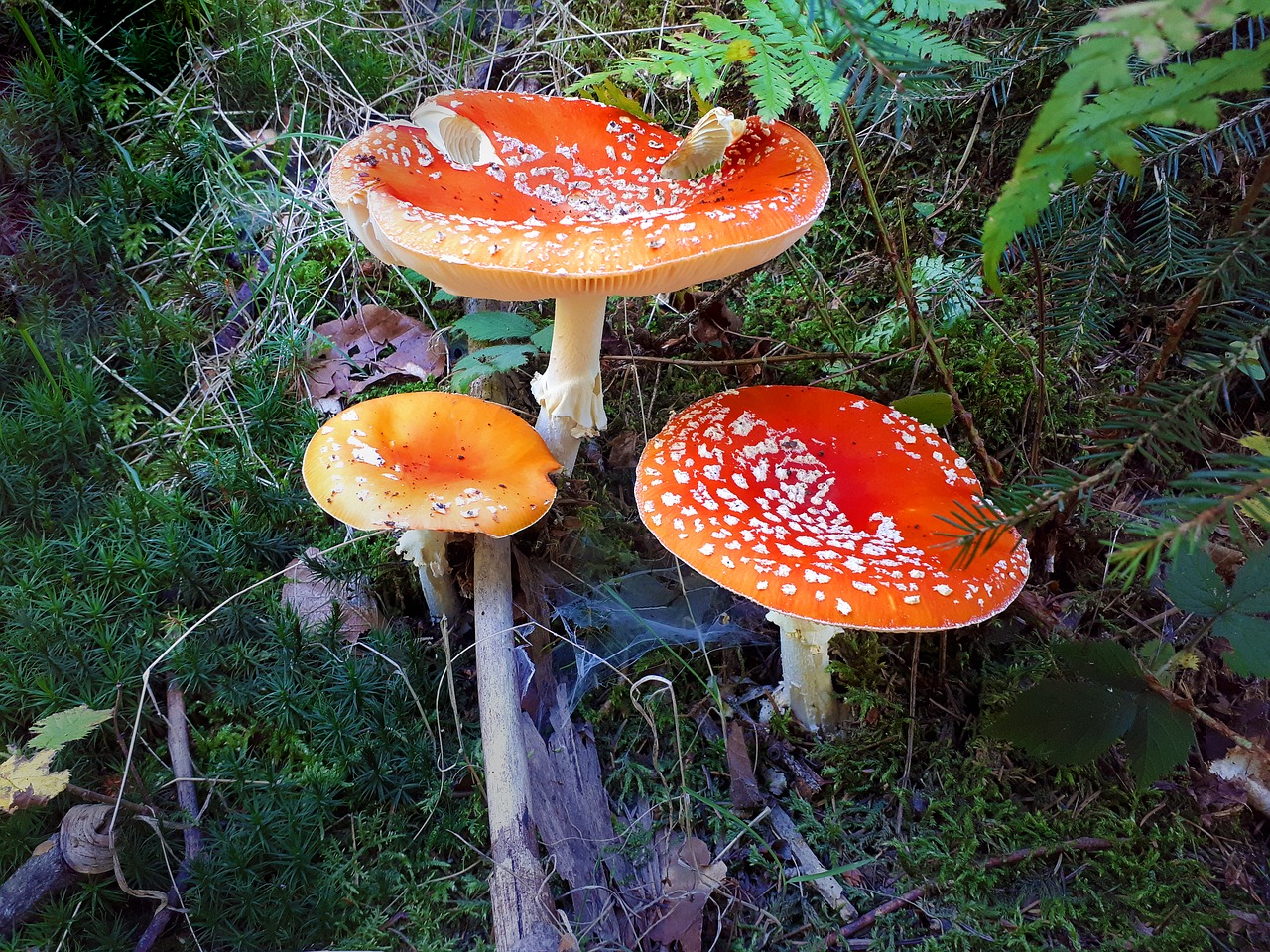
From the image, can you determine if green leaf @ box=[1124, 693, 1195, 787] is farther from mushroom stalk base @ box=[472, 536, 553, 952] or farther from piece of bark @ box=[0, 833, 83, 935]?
piece of bark @ box=[0, 833, 83, 935]

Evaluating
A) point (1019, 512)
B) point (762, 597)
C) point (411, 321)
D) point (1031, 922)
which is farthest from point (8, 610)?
point (1031, 922)

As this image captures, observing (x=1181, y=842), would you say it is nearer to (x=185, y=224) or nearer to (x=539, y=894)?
(x=539, y=894)

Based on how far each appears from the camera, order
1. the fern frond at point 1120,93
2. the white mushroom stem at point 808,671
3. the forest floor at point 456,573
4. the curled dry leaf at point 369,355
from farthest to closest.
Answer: the curled dry leaf at point 369,355
the white mushroom stem at point 808,671
the forest floor at point 456,573
the fern frond at point 1120,93

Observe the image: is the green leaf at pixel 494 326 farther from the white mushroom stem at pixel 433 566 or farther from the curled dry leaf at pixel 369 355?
the white mushroom stem at pixel 433 566

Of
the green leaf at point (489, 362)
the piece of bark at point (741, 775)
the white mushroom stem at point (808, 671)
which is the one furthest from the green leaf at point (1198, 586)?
the green leaf at point (489, 362)

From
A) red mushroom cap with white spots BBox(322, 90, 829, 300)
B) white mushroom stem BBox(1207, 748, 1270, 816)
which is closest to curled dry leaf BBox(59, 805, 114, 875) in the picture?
red mushroom cap with white spots BBox(322, 90, 829, 300)
